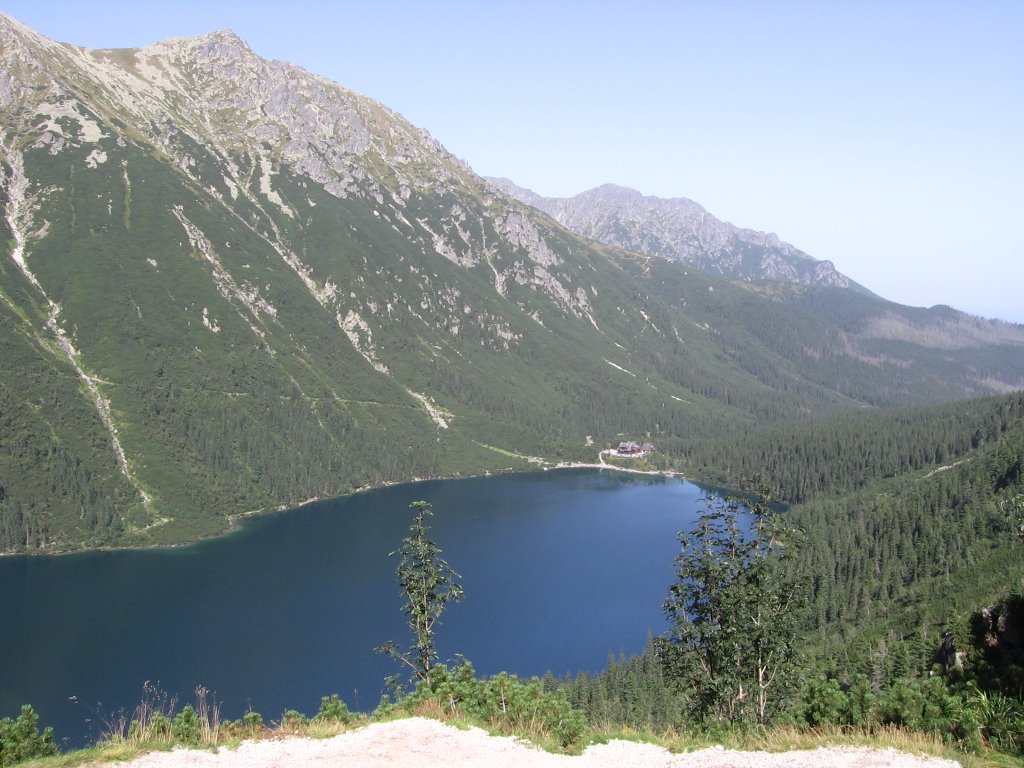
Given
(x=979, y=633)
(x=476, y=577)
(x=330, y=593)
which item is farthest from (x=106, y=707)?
(x=979, y=633)

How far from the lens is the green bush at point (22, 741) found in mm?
25500

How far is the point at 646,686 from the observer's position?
98.9 metres

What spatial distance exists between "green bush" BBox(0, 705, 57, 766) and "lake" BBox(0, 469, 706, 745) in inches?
2584

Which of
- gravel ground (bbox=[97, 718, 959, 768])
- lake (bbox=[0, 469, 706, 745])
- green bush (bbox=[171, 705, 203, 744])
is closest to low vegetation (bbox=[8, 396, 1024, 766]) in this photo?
green bush (bbox=[171, 705, 203, 744])

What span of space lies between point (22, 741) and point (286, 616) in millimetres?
115630

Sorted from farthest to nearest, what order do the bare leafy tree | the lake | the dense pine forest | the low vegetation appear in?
the lake → the bare leafy tree → the dense pine forest → the low vegetation

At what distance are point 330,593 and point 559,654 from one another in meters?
51.0

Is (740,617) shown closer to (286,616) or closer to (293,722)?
(293,722)

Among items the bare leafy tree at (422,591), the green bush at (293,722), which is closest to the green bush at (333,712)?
the green bush at (293,722)

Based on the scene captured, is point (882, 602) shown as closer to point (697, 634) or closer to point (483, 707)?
point (697, 634)

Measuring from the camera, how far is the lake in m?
108

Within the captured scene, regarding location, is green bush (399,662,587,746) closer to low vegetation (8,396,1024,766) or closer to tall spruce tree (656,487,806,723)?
low vegetation (8,396,1024,766)

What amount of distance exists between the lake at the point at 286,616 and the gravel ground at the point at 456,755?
210 ft

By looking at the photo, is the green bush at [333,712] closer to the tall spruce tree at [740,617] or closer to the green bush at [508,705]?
the green bush at [508,705]
